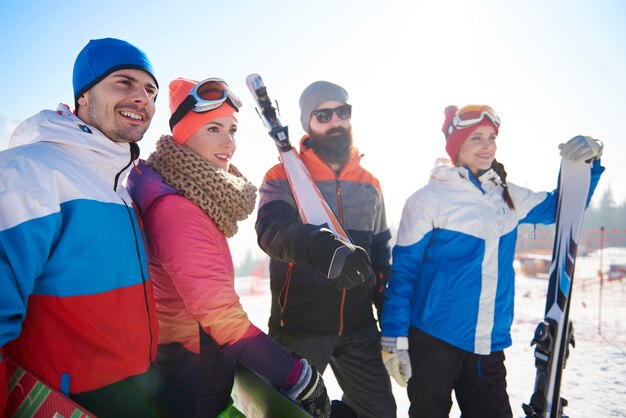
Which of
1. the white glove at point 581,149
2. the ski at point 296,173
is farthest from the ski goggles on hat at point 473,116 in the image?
the ski at point 296,173

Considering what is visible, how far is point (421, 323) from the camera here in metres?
2.49

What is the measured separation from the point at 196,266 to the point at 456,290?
175 cm

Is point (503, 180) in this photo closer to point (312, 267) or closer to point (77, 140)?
point (312, 267)

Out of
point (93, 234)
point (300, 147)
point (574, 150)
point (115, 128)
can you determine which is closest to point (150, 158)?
point (115, 128)

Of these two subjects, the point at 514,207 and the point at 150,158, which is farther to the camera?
the point at 514,207

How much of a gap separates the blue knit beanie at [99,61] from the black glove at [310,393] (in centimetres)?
154

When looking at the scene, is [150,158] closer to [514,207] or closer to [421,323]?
[421,323]

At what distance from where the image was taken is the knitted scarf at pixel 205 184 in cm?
164

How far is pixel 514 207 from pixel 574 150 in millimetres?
726

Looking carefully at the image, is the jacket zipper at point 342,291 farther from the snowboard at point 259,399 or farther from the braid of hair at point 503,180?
the braid of hair at point 503,180

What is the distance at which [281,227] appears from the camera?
208cm

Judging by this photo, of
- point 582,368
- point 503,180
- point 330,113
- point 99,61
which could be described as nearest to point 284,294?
point 330,113

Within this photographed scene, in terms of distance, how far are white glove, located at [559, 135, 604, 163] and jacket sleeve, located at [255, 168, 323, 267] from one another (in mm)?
2156

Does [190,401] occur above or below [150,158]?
below
